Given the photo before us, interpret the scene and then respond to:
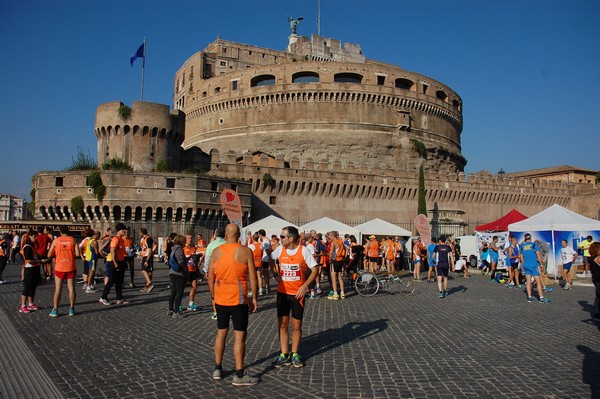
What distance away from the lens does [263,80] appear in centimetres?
4781

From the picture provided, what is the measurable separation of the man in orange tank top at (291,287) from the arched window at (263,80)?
42.7 metres

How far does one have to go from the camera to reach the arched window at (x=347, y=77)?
47031 mm

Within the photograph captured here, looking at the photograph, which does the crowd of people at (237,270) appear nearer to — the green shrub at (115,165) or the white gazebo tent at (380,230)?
the white gazebo tent at (380,230)

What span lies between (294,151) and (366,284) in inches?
1356

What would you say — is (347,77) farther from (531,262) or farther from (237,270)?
(237,270)

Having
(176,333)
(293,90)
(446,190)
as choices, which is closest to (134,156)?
(293,90)

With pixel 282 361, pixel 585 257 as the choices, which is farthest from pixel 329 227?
pixel 282 361

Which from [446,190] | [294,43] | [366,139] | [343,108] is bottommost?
[446,190]

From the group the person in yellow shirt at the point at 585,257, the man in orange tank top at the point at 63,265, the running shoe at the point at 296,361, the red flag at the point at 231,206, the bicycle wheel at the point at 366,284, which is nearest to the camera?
the running shoe at the point at 296,361

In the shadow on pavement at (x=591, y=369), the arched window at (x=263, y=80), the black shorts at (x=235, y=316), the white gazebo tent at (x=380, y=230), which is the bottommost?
the shadow on pavement at (x=591, y=369)

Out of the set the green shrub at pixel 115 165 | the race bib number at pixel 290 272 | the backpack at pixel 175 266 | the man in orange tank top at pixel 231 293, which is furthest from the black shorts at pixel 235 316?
the green shrub at pixel 115 165

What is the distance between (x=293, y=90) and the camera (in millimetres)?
45156

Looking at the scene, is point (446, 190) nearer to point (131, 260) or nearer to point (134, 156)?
point (134, 156)

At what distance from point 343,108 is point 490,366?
4167 cm
